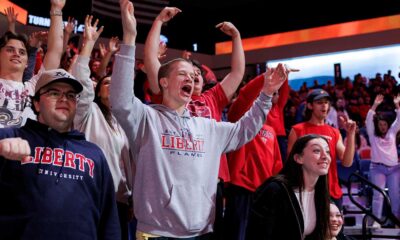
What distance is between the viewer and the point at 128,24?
8.35 feet

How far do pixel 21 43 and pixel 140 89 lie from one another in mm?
1220

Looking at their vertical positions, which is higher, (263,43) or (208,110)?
(263,43)

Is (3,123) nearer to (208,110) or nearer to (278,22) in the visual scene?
(208,110)

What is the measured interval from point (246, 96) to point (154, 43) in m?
0.83

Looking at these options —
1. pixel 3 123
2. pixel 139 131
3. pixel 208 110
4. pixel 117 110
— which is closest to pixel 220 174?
pixel 208 110

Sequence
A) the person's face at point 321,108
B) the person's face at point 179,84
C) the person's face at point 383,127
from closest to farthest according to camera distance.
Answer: the person's face at point 179,84 → the person's face at point 321,108 → the person's face at point 383,127

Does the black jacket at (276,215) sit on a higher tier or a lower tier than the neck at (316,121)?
lower

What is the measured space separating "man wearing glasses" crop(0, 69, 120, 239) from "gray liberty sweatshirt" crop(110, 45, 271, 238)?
0.21 m

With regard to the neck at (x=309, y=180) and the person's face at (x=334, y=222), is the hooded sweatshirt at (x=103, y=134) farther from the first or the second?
the person's face at (x=334, y=222)

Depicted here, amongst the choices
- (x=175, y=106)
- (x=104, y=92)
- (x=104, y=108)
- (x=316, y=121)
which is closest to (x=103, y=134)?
(x=104, y=108)

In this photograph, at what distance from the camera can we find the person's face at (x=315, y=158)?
11.5 ft

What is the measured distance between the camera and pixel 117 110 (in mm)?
2430

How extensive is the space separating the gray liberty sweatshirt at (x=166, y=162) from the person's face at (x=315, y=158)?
3.17ft

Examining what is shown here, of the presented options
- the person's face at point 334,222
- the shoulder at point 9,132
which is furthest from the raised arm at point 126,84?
the person's face at point 334,222
